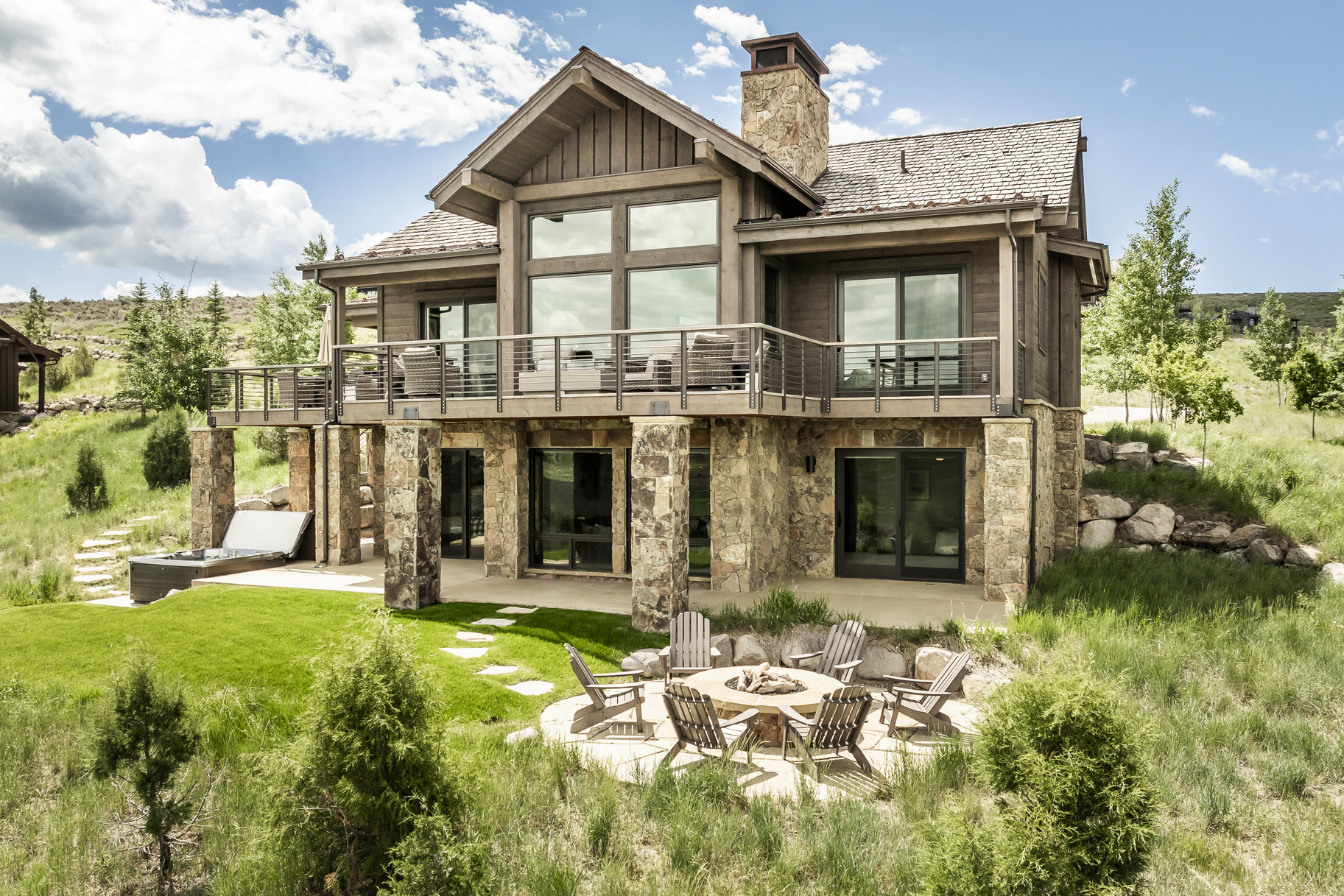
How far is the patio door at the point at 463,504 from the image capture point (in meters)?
17.2

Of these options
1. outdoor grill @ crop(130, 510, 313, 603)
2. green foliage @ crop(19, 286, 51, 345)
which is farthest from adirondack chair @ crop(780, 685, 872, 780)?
green foliage @ crop(19, 286, 51, 345)

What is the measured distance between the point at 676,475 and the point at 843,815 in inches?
237

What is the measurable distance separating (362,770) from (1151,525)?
47.8 feet

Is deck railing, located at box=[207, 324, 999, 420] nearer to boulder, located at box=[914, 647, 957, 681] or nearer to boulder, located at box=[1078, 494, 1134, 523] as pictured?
boulder, located at box=[914, 647, 957, 681]

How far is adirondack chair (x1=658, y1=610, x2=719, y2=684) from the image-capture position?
939 centimetres

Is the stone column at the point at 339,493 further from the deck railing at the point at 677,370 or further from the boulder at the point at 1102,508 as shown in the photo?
the boulder at the point at 1102,508

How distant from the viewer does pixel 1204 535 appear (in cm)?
1477

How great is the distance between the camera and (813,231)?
41.8ft

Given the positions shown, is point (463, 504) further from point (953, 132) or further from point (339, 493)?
point (953, 132)

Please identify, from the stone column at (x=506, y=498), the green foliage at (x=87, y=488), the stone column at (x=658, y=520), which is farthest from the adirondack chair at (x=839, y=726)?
the green foliage at (x=87, y=488)

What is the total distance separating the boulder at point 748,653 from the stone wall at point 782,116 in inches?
333

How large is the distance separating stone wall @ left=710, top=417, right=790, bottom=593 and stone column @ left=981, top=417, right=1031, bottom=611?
11.0 ft

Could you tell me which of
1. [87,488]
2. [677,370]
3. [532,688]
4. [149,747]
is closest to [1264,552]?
[677,370]

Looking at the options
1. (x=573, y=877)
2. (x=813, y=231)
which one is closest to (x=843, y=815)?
(x=573, y=877)
